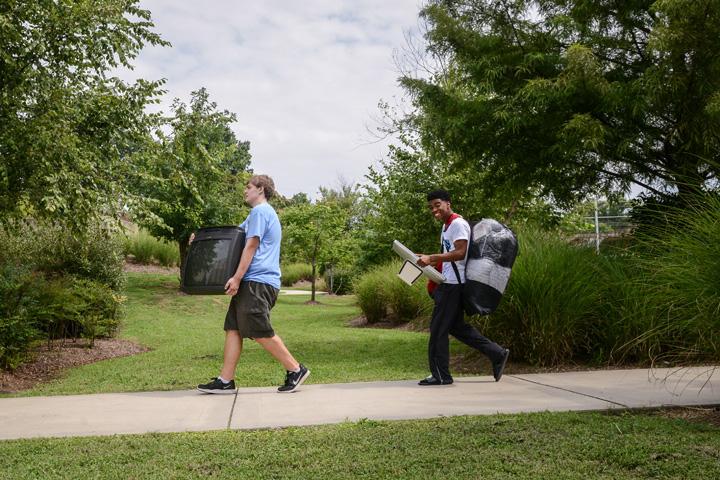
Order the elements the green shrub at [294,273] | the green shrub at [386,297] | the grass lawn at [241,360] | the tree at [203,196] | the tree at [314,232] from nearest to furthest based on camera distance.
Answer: the grass lawn at [241,360]
the green shrub at [386,297]
the tree at [203,196]
the tree at [314,232]
the green shrub at [294,273]

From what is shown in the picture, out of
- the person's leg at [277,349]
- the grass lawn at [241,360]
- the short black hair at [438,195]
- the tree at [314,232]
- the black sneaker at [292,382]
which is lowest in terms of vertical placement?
the grass lawn at [241,360]

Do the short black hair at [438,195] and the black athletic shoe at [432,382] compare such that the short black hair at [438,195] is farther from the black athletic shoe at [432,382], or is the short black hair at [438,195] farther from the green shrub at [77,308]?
the green shrub at [77,308]

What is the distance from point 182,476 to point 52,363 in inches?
296

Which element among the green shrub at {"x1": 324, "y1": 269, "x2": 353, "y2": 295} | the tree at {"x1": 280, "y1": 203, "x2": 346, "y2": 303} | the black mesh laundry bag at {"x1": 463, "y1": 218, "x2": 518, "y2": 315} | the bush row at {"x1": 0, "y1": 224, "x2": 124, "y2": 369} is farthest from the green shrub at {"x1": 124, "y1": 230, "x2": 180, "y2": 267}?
the black mesh laundry bag at {"x1": 463, "y1": 218, "x2": 518, "y2": 315}

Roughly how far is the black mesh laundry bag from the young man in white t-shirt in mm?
96

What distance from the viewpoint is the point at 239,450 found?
424 centimetres

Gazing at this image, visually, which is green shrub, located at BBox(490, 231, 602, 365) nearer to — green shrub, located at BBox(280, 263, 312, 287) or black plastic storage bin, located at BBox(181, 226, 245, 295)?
black plastic storage bin, located at BBox(181, 226, 245, 295)

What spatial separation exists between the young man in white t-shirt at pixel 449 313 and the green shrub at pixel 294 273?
3994cm

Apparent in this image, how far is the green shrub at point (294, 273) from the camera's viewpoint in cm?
4678

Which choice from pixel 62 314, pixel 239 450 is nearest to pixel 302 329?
pixel 62 314

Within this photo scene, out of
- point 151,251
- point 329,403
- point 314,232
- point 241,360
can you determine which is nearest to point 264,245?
point 329,403

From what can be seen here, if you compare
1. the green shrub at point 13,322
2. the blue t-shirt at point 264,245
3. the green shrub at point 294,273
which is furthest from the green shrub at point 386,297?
the green shrub at point 294,273

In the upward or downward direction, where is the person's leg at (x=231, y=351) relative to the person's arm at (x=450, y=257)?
downward

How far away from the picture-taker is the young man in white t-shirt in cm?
673
